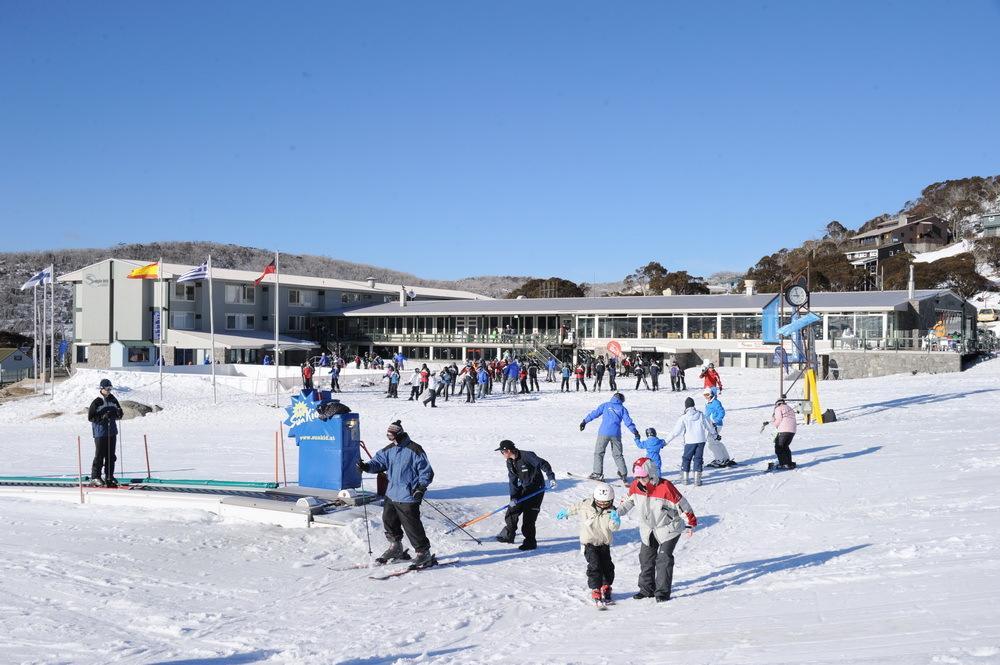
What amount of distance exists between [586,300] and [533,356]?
21.5 ft

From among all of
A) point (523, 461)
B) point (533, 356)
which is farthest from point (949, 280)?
point (523, 461)

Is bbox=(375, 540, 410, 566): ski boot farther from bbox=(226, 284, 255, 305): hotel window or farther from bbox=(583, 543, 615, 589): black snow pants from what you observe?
bbox=(226, 284, 255, 305): hotel window

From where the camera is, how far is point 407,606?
6.93 meters

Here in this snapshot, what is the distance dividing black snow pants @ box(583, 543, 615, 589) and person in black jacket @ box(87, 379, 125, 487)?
727 centimetres

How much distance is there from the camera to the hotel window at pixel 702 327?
44.9m

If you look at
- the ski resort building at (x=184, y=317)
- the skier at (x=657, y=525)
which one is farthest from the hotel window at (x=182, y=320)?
the skier at (x=657, y=525)

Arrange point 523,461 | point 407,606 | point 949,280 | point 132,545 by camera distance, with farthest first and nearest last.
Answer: point 949,280
point 523,461
point 132,545
point 407,606

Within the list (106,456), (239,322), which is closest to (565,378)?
(106,456)

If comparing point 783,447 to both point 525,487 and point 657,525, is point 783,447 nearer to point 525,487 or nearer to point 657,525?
point 525,487

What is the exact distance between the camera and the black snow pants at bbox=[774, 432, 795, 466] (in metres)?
13.4

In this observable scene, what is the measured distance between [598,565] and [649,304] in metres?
42.0

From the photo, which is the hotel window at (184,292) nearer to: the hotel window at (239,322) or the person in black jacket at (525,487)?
the hotel window at (239,322)

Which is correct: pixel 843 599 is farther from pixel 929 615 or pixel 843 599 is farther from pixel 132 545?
pixel 132 545

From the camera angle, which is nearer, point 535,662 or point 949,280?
point 535,662
